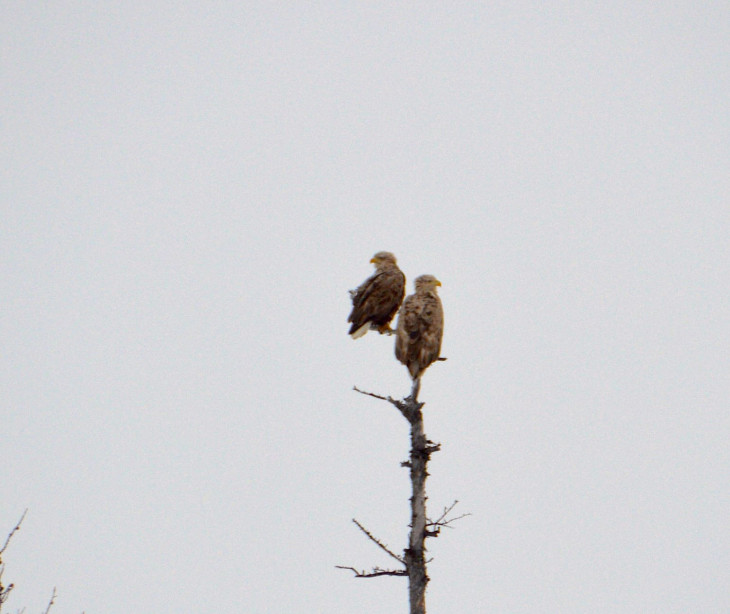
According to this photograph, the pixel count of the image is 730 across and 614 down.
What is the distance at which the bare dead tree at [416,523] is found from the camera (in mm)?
5262

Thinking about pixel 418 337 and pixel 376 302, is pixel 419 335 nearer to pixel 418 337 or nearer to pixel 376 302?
pixel 418 337

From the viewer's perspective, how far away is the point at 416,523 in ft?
18.0

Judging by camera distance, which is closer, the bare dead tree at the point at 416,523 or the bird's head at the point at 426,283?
the bare dead tree at the point at 416,523

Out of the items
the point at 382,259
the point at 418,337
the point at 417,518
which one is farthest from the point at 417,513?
the point at 382,259

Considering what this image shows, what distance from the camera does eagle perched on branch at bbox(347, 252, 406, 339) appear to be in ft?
32.2

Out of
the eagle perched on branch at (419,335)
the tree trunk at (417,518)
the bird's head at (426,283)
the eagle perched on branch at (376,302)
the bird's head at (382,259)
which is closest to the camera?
the tree trunk at (417,518)

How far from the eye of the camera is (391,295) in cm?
986

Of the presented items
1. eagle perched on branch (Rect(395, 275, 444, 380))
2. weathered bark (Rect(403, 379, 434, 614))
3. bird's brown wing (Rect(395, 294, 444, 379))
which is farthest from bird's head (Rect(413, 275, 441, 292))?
weathered bark (Rect(403, 379, 434, 614))

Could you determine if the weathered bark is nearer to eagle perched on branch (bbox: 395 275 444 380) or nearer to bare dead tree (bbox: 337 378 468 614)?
bare dead tree (bbox: 337 378 468 614)

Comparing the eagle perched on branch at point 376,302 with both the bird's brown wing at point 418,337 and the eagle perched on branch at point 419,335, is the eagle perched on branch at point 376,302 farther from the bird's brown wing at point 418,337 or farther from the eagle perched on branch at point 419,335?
the bird's brown wing at point 418,337

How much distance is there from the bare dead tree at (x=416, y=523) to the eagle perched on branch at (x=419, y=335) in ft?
6.29

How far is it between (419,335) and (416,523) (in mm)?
2928

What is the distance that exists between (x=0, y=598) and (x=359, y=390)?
10.5ft

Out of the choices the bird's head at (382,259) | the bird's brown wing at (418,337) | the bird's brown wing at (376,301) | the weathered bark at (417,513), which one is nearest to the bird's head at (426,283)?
the bird's brown wing at (376,301)
